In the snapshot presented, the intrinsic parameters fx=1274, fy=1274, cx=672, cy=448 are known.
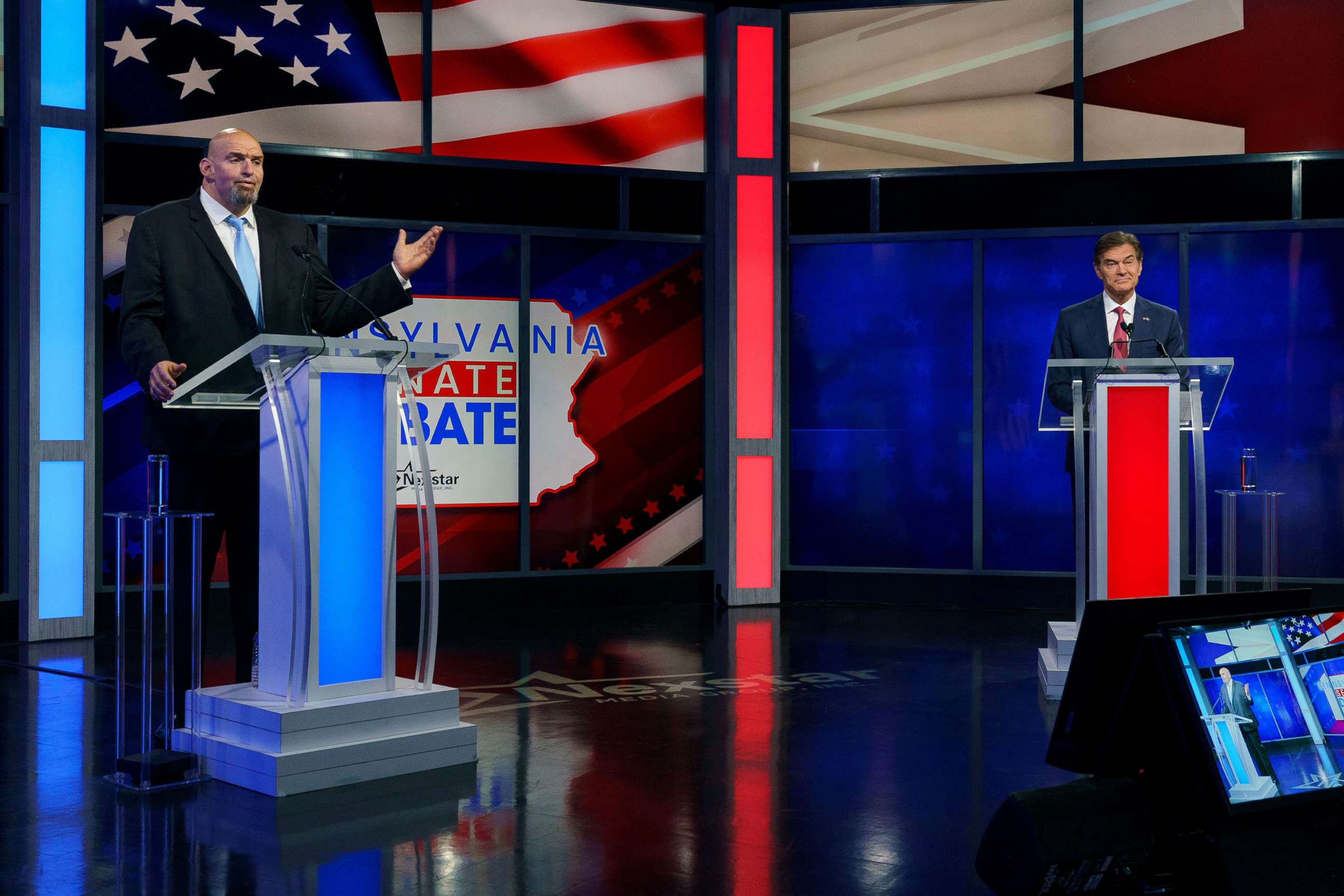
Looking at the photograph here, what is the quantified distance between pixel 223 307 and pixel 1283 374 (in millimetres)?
6350

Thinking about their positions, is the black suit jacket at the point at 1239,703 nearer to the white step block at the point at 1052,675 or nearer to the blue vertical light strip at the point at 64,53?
the white step block at the point at 1052,675

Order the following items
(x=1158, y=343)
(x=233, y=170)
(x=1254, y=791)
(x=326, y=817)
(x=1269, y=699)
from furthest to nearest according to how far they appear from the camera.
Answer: (x=1158, y=343) → (x=233, y=170) → (x=326, y=817) → (x=1269, y=699) → (x=1254, y=791)

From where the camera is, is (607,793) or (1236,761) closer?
(1236,761)

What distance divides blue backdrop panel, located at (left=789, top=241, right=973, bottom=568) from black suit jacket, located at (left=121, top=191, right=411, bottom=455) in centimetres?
477

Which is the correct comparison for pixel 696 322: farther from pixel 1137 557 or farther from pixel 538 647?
pixel 1137 557

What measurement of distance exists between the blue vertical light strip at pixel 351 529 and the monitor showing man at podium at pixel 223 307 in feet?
0.88

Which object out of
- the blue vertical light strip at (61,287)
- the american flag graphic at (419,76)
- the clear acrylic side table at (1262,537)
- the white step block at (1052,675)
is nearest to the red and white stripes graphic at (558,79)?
the american flag graphic at (419,76)

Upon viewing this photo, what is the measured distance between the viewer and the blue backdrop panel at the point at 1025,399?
26.6ft

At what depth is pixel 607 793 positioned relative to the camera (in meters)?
3.76

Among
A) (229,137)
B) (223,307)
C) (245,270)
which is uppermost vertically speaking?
(229,137)

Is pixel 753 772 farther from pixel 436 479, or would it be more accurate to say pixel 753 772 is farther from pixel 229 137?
pixel 436 479

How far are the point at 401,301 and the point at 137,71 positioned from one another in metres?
4.08

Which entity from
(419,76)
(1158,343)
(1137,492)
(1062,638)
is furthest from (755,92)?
(1062,638)

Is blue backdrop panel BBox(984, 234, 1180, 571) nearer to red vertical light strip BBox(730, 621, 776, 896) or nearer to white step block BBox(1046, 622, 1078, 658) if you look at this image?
red vertical light strip BBox(730, 621, 776, 896)
